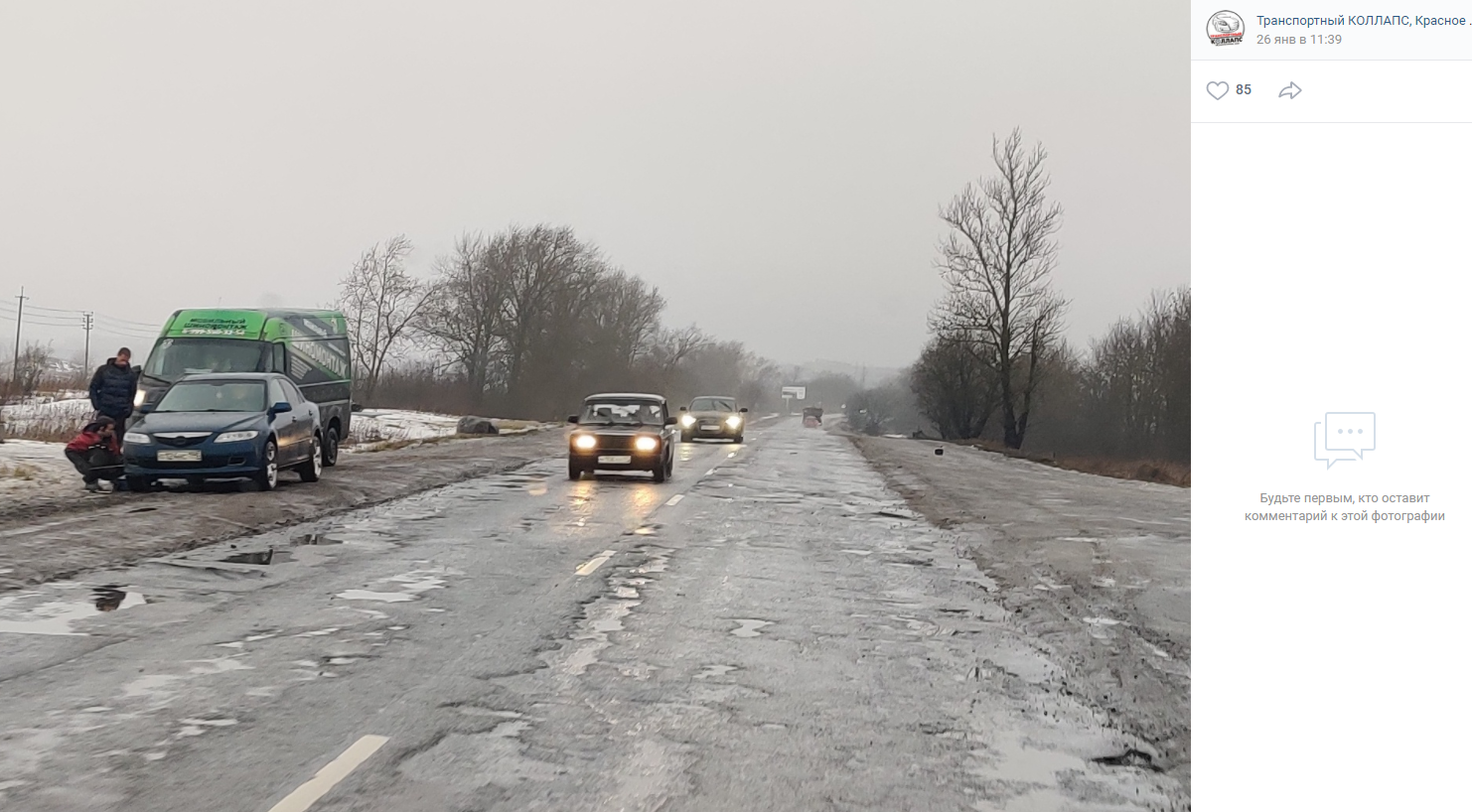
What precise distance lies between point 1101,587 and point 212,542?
8.30m

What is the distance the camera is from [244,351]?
1997 cm

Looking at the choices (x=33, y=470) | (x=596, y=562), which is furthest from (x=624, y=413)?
(x=596, y=562)

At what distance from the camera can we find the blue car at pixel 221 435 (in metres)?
A: 15.3

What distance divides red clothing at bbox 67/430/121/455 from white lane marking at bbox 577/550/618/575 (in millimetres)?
9128

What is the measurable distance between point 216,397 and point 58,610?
32.6 ft

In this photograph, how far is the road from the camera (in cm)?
425

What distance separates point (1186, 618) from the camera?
823 cm

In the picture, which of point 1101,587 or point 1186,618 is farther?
point 1101,587

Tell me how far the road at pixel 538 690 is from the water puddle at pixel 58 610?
0.04 metres

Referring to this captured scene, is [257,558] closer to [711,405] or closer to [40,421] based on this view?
[40,421]
